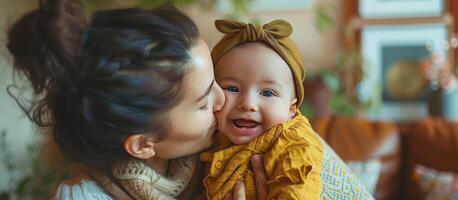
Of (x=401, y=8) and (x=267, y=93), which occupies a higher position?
(x=267, y=93)

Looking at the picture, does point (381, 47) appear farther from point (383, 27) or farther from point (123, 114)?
point (123, 114)

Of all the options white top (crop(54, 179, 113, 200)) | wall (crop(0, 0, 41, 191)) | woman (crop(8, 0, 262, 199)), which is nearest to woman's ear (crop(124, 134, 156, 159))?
woman (crop(8, 0, 262, 199))

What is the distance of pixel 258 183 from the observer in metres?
1.05

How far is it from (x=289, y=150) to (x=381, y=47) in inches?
124

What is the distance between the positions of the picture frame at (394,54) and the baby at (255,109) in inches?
115

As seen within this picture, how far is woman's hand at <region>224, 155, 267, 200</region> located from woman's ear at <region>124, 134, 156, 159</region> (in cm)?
16

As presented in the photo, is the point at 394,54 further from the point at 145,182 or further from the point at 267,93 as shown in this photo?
the point at 145,182

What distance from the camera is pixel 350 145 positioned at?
122 inches

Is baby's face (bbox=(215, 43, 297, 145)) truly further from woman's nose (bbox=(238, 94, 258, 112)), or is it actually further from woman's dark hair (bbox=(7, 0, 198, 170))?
woman's dark hair (bbox=(7, 0, 198, 170))

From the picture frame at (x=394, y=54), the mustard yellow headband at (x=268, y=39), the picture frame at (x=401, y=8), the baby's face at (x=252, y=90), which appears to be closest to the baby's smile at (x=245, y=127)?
the baby's face at (x=252, y=90)

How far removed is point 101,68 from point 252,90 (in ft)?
1.02

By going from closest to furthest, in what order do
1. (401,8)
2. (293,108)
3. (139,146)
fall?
(139,146)
(293,108)
(401,8)

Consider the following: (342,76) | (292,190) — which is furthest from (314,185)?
(342,76)

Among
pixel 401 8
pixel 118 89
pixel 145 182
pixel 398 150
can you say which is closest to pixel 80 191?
pixel 145 182
